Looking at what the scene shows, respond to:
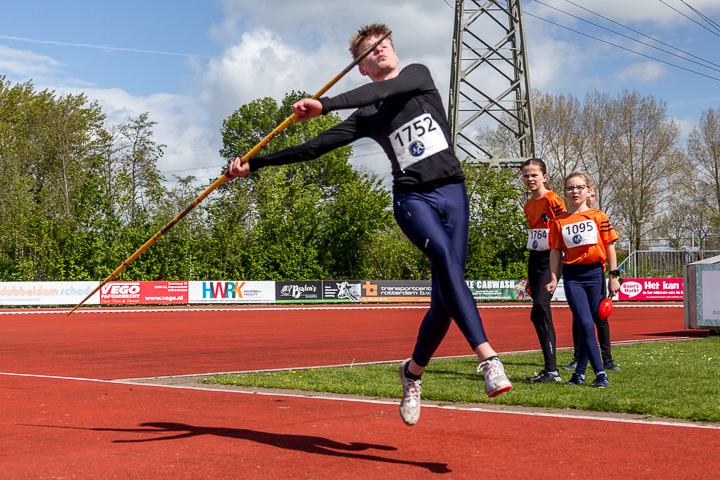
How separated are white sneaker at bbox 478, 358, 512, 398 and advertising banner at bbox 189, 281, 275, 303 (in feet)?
114

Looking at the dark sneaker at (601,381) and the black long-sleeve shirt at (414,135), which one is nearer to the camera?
→ the black long-sleeve shirt at (414,135)

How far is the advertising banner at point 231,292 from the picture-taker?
124 ft

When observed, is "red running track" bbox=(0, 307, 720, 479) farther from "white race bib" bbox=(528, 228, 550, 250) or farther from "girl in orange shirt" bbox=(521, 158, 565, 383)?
"white race bib" bbox=(528, 228, 550, 250)

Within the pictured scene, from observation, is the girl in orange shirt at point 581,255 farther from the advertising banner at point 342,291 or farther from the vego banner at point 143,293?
the advertising banner at point 342,291

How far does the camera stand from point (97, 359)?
11.1m

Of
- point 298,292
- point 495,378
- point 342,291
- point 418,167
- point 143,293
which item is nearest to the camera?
point 495,378

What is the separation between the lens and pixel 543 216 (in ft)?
25.1

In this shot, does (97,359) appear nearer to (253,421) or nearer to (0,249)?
(253,421)

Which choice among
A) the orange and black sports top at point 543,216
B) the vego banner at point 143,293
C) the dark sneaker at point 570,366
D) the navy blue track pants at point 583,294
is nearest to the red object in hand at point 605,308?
the navy blue track pants at point 583,294

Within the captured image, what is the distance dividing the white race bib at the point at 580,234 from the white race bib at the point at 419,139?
3.49 m

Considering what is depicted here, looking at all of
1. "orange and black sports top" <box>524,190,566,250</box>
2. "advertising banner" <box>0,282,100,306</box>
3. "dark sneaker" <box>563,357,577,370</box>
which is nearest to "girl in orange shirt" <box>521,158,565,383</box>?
"orange and black sports top" <box>524,190,566,250</box>

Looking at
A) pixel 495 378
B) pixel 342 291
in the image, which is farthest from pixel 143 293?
pixel 495 378

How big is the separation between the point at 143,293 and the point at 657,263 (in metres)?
26.8

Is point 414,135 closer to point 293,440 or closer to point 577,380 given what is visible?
point 293,440
